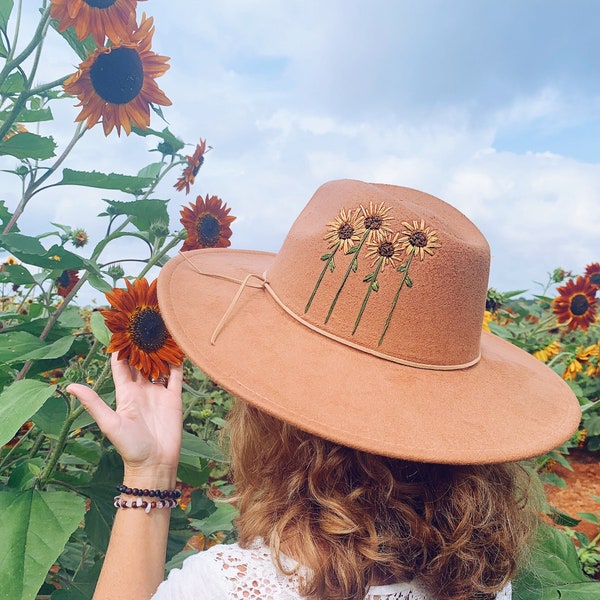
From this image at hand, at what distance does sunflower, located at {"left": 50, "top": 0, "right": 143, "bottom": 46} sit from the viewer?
4.18 feet

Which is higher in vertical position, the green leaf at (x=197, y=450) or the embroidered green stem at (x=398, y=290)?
the embroidered green stem at (x=398, y=290)

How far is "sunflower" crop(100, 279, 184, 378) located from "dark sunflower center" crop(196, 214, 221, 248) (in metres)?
0.42

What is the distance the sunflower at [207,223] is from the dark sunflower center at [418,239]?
728 mm

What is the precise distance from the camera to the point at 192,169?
210 centimetres

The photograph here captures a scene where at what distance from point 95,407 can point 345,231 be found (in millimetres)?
533

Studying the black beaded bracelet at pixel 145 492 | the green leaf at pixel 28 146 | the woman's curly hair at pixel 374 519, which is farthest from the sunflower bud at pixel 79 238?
the woman's curly hair at pixel 374 519

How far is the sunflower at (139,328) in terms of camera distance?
1178mm

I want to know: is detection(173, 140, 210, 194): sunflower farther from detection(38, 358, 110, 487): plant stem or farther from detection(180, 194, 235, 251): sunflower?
detection(38, 358, 110, 487): plant stem

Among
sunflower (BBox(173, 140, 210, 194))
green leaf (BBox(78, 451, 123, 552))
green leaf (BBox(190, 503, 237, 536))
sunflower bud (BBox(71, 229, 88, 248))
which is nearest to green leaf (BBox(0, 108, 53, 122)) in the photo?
sunflower (BBox(173, 140, 210, 194))

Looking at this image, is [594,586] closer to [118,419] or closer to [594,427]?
[118,419]

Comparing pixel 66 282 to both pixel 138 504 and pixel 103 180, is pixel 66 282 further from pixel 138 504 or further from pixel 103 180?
pixel 138 504

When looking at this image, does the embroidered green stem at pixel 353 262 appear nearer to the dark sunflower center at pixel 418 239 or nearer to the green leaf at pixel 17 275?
the dark sunflower center at pixel 418 239

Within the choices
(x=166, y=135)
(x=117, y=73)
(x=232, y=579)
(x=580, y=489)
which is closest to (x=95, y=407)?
(x=232, y=579)

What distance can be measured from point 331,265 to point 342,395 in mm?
225
